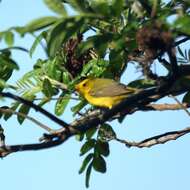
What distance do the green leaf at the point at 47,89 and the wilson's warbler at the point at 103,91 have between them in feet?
0.68

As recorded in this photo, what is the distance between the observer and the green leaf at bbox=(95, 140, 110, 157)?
423cm

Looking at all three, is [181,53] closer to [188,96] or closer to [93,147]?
[188,96]

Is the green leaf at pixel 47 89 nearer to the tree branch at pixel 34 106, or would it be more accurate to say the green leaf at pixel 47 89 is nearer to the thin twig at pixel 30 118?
the thin twig at pixel 30 118

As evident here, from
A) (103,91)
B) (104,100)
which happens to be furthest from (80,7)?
(103,91)

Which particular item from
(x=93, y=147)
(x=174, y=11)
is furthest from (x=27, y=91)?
(x=174, y=11)

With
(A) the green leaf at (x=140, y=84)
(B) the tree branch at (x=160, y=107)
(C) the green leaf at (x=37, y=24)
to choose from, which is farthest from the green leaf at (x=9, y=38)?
(A) the green leaf at (x=140, y=84)

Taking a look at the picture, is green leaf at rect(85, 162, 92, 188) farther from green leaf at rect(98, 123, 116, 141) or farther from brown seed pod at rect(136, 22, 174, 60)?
brown seed pod at rect(136, 22, 174, 60)

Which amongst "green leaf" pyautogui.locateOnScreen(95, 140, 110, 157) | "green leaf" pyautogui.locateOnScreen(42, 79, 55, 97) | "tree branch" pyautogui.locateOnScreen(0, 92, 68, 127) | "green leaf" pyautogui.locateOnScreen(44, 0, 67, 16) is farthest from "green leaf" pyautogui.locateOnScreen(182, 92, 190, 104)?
"green leaf" pyautogui.locateOnScreen(44, 0, 67, 16)

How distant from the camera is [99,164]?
14.0ft

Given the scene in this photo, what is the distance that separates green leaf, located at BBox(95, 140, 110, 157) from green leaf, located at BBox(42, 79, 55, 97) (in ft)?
1.51

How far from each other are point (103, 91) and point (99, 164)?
5.25 feet

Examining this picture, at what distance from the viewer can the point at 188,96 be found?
163 inches

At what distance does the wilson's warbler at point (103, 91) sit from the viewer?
4449 millimetres

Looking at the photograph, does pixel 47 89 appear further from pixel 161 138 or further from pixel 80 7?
pixel 80 7
